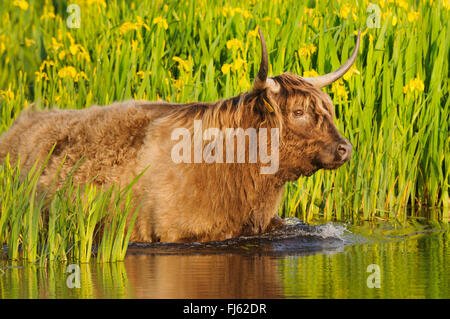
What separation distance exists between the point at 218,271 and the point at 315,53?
13.0 feet

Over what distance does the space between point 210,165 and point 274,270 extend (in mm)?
1507

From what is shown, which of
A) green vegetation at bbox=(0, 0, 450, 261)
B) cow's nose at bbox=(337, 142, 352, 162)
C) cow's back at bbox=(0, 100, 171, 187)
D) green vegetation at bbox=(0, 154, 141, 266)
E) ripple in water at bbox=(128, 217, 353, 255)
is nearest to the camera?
green vegetation at bbox=(0, 154, 141, 266)

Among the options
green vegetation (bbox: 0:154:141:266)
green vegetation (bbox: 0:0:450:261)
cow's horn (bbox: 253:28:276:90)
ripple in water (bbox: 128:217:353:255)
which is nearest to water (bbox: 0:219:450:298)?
ripple in water (bbox: 128:217:353:255)

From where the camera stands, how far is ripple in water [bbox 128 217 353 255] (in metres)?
6.67

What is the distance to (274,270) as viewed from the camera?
5777mm

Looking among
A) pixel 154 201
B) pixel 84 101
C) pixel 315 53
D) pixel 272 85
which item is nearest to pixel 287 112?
pixel 272 85

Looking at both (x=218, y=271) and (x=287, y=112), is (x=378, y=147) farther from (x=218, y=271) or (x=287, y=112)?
(x=218, y=271)

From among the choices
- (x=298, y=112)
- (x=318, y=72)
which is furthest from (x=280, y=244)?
(x=318, y=72)

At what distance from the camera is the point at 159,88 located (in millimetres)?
9141

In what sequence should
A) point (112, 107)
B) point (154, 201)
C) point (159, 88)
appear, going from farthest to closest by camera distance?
point (159, 88), point (112, 107), point (154, 201)

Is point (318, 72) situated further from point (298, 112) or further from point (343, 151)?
point (343, 151)

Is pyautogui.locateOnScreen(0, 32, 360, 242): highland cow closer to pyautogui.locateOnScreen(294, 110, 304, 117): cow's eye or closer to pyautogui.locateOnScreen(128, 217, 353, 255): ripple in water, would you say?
pyautogui.locateOnScreen(294, 110, 304, 117): cow's eye

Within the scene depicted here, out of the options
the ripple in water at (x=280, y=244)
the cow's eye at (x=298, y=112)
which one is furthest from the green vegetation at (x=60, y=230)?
the cow's eye at (x=298, y=112)
